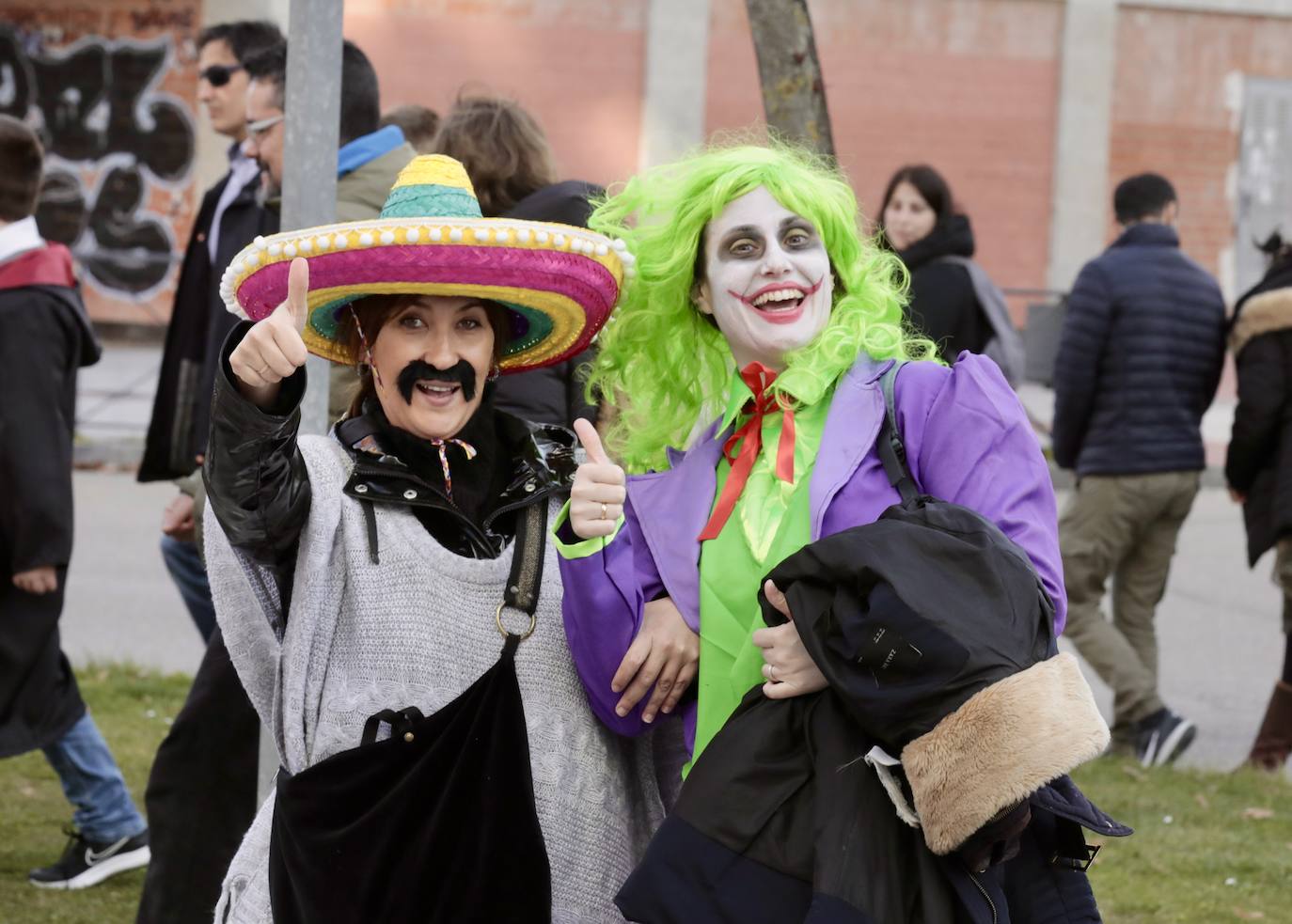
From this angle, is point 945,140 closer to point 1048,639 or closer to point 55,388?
point 55,388

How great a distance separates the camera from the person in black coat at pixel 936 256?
640cm

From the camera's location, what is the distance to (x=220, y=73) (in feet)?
18.7

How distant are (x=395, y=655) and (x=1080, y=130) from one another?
58.4ft

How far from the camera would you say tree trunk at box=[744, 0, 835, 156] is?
582 cm

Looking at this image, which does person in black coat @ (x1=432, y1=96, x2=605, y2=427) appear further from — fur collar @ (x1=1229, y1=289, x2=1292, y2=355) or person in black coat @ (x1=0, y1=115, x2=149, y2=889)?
fur collar @ (x1=1229, y1=289, x2=1292, y2=355)

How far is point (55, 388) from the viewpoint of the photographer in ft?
15.4

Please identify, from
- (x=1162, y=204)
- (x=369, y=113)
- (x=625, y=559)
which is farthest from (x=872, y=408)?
(x=1162, y=204)

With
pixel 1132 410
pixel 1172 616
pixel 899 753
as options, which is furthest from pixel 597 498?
pixel 1172 616

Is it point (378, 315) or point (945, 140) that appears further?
point (945, 140)

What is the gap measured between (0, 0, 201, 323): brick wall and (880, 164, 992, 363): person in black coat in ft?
44.7

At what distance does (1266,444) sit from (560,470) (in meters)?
4.16

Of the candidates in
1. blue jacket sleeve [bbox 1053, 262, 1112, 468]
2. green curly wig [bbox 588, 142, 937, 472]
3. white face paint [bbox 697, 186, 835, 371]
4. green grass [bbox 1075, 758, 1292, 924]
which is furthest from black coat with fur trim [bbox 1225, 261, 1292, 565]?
white face paint [bbox 697, 186, 835, 371]

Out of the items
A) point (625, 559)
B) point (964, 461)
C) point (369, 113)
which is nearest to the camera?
point (964, 461)

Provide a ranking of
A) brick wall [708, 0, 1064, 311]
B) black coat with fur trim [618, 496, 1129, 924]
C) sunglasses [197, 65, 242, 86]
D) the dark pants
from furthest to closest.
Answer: brick wall [708, 0, 1064, 311] < sunglasses [197, 65, 242, 86] < the dark pants < black coat with fur trim [618, 496, 1129, 924]
